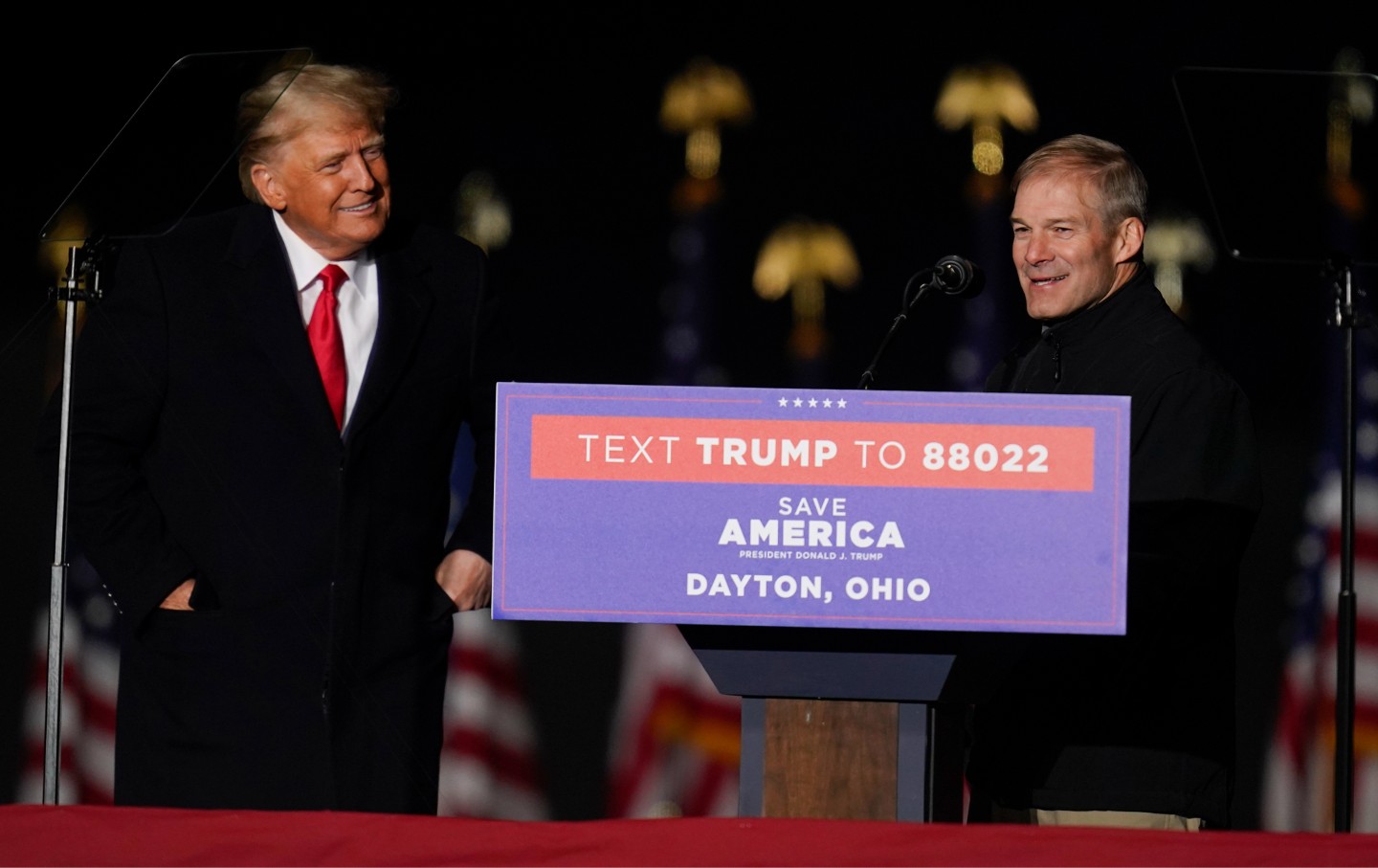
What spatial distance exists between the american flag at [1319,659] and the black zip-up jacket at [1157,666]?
1.55 meters

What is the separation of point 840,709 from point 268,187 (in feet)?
4.56

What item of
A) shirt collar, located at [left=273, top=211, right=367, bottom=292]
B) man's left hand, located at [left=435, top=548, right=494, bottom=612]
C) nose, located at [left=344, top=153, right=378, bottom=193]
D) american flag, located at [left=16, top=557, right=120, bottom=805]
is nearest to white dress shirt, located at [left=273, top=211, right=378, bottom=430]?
shirt collar, located at [left=273, top=211, right=367, bottom=292]

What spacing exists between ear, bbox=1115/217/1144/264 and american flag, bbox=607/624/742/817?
162cm

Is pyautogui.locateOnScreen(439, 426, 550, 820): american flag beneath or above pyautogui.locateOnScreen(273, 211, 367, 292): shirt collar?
beneath

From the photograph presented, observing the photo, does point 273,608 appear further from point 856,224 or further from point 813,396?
point 856,224

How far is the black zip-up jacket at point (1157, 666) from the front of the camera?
2033mm

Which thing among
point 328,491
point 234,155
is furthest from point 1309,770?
point 234,155

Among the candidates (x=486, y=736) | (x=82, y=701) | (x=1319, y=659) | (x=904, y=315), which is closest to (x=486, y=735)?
(x=486, y=736)

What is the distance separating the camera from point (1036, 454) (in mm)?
1693

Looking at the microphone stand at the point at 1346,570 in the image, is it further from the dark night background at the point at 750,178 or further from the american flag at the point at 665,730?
the american flag at the point at 665,730

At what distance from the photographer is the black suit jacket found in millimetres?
2529

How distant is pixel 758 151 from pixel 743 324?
1.18 ft

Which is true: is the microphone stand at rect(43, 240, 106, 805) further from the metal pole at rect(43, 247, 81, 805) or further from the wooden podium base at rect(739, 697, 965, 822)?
the wooden podium base at rect(739, 697, 965, 822)

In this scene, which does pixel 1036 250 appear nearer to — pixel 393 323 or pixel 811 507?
pixel 811 507
